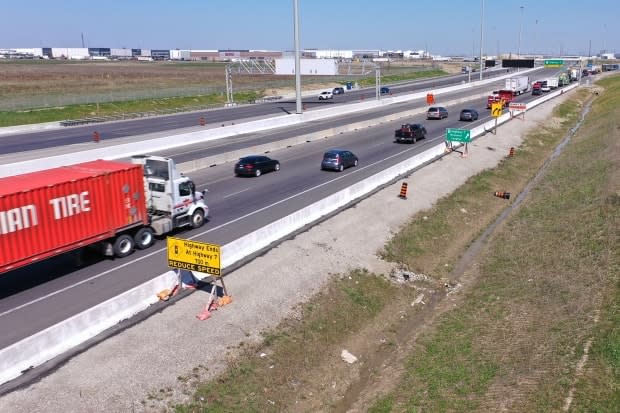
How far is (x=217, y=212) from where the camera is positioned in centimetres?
2789

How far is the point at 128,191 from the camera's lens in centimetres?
2114

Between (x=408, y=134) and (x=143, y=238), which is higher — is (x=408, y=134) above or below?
above

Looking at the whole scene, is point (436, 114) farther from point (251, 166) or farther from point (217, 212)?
point (217, 212)

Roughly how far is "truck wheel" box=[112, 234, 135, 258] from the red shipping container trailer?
0.37 meters

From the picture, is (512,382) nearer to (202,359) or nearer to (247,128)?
(202,359)

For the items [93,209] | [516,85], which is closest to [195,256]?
[93,209]

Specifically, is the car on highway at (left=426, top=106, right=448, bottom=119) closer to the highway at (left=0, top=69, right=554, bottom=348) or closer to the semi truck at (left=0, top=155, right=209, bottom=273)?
the highway at (left=0, top=69, right=554, bottom=348)

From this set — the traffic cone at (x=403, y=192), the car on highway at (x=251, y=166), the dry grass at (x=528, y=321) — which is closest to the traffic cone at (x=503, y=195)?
the dry grass at (x=528, y=321)

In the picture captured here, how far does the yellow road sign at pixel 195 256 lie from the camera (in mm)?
17109

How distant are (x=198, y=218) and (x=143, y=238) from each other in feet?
10.9

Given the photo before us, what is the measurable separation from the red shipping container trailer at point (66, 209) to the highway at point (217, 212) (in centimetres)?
133

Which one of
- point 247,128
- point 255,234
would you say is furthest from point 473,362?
point 247,128

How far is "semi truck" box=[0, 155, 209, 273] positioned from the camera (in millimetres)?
17297

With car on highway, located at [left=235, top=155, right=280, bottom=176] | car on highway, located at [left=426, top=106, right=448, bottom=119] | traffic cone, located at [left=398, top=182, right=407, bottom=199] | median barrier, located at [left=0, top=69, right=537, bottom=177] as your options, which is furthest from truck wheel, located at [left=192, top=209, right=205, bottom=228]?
car on highway, located at [left=426, top=106, right=448, bottom=119]
